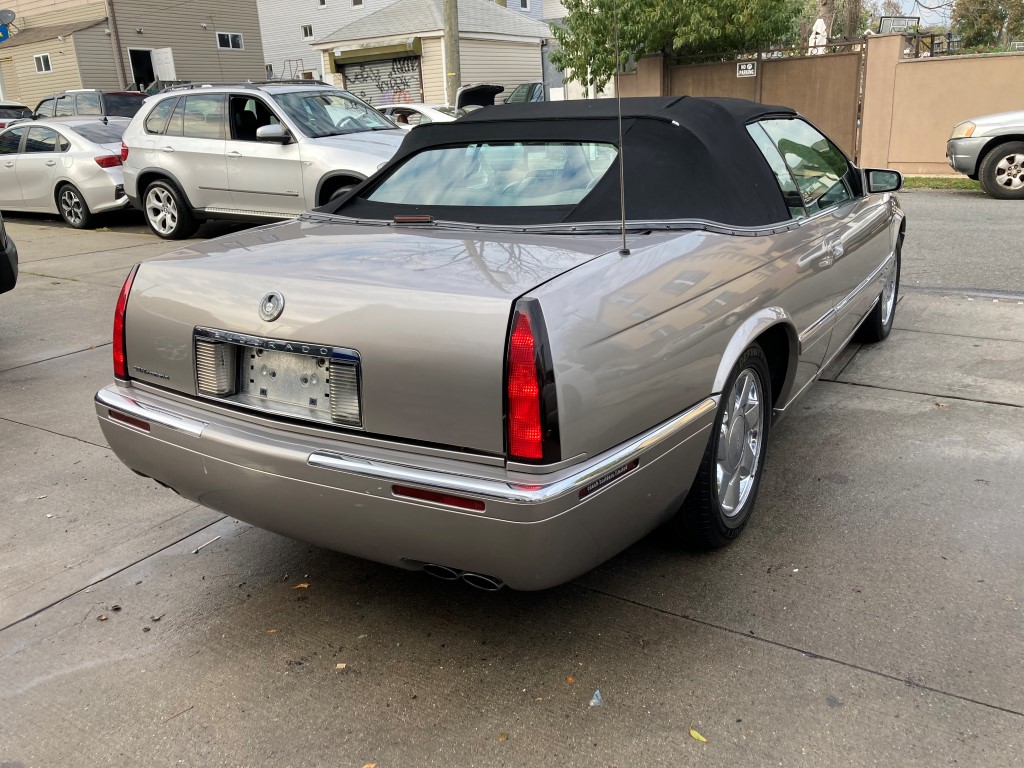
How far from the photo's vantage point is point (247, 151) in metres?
9.66

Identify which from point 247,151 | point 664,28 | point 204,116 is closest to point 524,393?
point 247,151

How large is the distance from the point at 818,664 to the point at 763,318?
3.85 feet

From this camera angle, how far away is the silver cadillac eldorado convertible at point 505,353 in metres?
2.30

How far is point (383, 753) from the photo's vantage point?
2.35 metres

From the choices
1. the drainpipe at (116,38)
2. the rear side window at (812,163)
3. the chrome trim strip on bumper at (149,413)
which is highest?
the drainpipe at (116,38)

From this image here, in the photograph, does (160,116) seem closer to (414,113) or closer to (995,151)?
(414,113)

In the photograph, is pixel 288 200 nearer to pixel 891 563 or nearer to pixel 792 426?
pixel 792 426

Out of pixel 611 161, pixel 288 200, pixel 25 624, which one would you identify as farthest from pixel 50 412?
pixel 288 200

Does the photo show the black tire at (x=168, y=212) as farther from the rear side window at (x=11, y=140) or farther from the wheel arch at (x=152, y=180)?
the rear side window at (x=11, y=140)

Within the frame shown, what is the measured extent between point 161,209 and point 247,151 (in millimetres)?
1731

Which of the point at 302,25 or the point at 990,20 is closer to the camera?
the point at 990,20

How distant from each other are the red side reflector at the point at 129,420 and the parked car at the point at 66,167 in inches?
384

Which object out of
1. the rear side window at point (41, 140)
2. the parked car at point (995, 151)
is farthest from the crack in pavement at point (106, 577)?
the parked car at point (995, 151)

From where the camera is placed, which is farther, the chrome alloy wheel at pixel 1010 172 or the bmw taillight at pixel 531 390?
the chrome alloy wheel at pixel 1010 172
